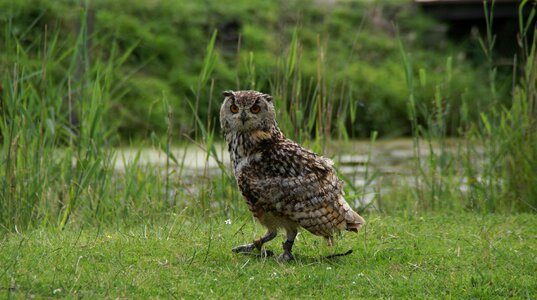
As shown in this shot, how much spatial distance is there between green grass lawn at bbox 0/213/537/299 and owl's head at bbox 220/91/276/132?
0.74 metres

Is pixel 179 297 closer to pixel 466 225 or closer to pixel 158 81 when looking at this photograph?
pixel 466 225

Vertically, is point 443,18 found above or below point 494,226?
above

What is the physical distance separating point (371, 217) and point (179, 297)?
112 inches

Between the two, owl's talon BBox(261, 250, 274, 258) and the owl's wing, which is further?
owl's talon BBox(261, 250, 274, 258)

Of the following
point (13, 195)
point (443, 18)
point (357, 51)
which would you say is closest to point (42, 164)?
point (13, 195)

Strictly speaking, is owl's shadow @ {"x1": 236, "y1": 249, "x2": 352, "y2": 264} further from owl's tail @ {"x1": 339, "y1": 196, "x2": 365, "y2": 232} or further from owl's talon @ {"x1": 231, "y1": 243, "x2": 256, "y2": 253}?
owl's tail @ {"x1": 339, "y1": 196, "x2": 365, "y2": 232}

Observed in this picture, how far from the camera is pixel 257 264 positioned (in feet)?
18.3

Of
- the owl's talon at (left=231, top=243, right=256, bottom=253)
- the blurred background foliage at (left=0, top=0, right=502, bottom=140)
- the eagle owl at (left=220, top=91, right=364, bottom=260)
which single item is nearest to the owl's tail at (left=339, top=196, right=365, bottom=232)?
the eagle owl at (left=220, top=91, right=364, bottom=260)

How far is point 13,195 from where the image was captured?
6.70 meters

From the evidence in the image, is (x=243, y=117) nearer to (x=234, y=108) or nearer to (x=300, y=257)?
(x=234, y=108)

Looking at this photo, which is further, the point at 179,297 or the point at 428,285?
the point at 428,285

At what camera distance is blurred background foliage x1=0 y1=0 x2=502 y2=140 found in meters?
12.7

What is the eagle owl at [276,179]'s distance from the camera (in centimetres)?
565

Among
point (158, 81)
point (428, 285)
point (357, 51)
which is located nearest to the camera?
point (428, 285)
